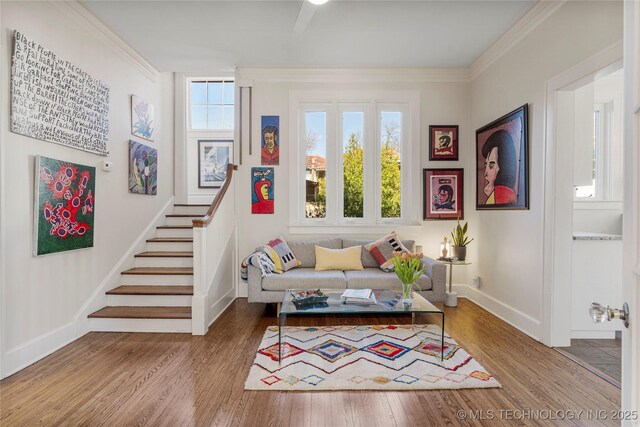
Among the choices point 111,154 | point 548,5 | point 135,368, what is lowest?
point 135,368

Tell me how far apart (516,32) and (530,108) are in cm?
85

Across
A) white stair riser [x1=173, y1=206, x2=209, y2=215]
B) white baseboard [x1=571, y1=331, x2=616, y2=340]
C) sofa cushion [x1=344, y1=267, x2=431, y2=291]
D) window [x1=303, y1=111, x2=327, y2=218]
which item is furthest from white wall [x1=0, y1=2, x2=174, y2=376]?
white baseboard [x1=571, y1=331, x2=616, y2=340]

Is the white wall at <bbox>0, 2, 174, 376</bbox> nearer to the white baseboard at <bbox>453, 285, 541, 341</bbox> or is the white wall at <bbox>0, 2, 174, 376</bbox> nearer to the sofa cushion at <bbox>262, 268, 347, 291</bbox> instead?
the sofa cushion at <bbox>262, 268, 347, 291</bbox>

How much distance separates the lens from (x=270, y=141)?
4.66 meters

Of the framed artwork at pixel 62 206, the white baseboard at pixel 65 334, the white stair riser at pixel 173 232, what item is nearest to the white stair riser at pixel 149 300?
the white baseboard at pixel 65 334

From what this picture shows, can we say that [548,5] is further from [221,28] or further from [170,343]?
[170,343]

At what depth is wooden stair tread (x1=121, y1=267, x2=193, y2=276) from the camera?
3864 mm

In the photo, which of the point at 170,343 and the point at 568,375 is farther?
the point at 170,343

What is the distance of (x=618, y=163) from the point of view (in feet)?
13.5

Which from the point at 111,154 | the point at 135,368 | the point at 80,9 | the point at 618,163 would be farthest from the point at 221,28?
the point at 618,163

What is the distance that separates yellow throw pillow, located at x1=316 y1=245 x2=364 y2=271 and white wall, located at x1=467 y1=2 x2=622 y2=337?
1.59 metres

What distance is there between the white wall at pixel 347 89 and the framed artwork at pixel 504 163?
0.45 m

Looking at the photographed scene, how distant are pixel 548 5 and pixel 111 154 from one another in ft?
14.9

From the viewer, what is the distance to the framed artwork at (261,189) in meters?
4.66
